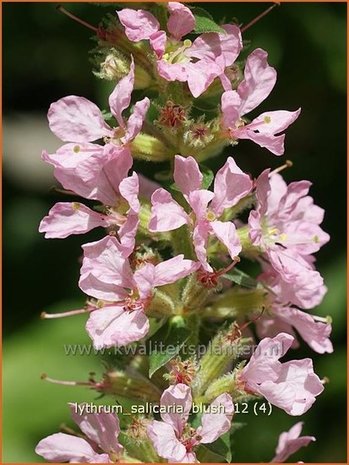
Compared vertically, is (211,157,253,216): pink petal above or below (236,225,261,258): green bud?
above

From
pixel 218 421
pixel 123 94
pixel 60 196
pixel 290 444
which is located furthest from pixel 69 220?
pixel 60 196

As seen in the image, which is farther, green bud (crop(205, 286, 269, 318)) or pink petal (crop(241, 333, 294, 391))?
green bud (crop(205, 286, 269, 318))

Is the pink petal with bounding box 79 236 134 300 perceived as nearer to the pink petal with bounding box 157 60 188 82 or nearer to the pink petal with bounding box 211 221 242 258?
the pink petal with bounding box 211 221 242 258

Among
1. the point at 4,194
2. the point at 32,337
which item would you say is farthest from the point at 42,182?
the point at 32,337

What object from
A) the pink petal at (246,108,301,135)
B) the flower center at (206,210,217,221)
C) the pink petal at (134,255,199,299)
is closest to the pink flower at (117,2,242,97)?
the pink petal at (246,108,301,135)

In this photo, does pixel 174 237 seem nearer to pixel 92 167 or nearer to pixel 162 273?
pixel 162 273

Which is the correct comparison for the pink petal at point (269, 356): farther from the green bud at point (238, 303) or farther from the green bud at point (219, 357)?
the green bud at point (238, 303)

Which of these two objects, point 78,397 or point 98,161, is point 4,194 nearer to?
point 78,397
